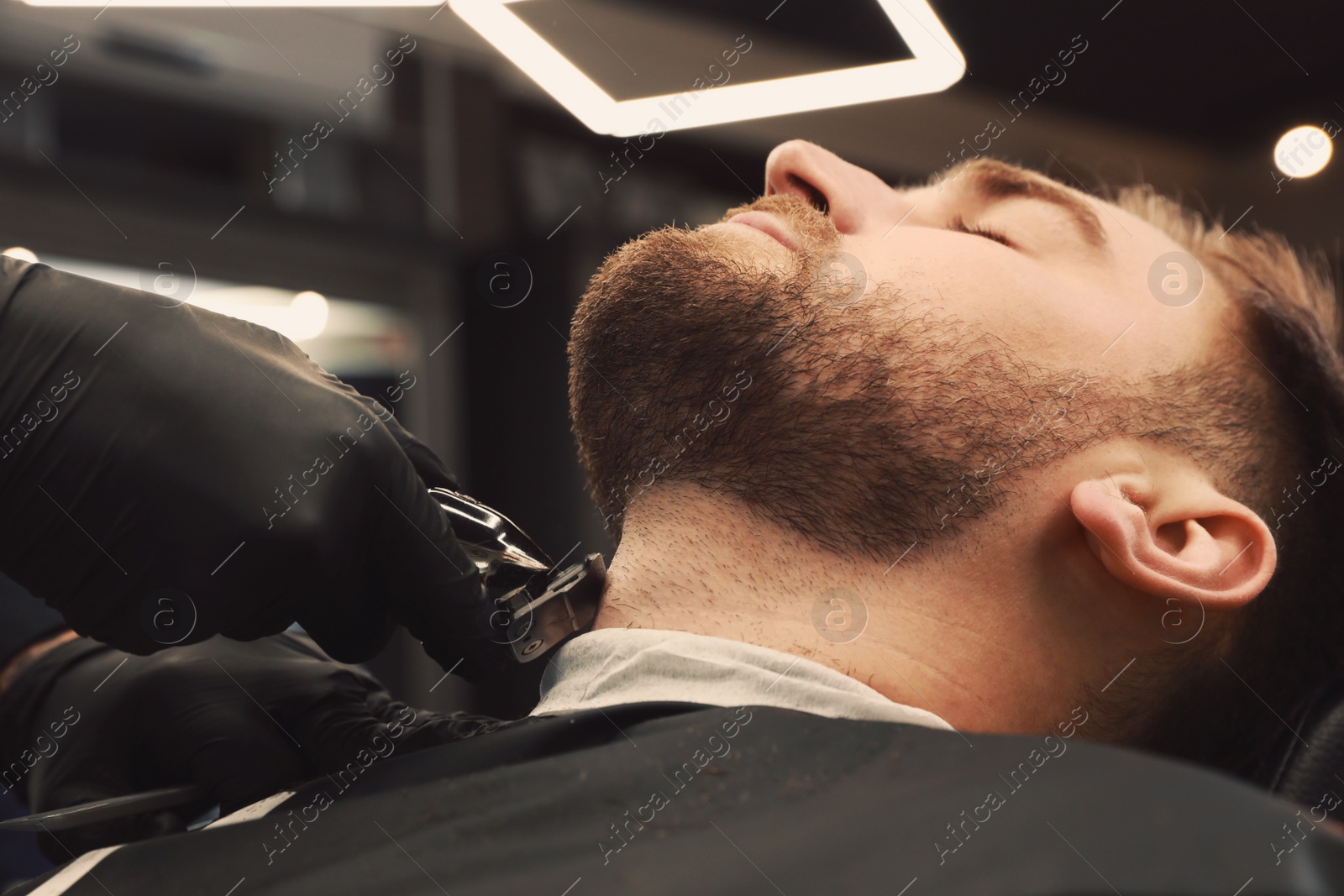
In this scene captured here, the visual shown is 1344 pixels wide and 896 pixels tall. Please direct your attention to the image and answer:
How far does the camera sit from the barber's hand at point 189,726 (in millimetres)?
1043

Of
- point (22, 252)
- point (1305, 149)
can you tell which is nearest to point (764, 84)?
point (22, 252)

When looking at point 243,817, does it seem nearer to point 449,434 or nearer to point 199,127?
point 449,434

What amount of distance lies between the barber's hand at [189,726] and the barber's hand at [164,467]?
20 centimetres

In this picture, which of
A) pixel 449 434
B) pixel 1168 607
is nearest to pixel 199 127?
pixel 449 434

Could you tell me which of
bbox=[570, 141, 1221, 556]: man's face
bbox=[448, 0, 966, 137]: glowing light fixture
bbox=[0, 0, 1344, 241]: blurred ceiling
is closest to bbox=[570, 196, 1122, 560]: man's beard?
bbox=[570, 141, 1221, 556]: man's face

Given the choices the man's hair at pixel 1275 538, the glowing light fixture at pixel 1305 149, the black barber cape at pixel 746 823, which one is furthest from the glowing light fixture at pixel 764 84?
the glowing light fixture at pixel 1305 149

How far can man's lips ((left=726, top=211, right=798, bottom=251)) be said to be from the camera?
3.55 feet

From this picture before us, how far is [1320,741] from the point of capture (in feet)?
3.36

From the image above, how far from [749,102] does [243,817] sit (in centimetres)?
206

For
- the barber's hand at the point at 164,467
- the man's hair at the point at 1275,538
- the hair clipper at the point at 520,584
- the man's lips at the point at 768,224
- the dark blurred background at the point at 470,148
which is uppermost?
the dark blurred background at the point at 470,148

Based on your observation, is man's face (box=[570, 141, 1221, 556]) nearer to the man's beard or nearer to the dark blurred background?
the man's beard

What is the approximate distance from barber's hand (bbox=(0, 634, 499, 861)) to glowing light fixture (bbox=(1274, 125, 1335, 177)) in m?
3.82

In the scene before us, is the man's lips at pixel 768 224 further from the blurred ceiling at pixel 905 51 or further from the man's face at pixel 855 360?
the blurred ceiling at pixel 905 51

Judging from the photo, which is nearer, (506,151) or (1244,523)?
(1244,523)
